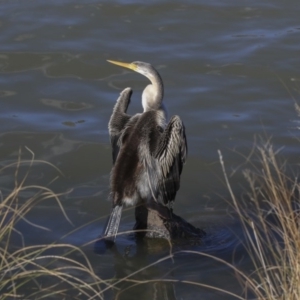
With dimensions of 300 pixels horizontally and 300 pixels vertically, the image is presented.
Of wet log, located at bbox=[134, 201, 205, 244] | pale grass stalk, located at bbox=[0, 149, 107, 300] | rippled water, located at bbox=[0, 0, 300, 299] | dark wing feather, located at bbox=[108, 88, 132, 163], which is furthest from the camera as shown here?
rippled water, located at bbox=[0, 0, 300, 299]

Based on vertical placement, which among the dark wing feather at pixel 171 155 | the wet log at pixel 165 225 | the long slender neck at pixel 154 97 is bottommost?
the wet log at pixel 165 225

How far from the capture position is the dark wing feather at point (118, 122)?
7.52 meters

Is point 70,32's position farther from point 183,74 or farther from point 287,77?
point 287,77

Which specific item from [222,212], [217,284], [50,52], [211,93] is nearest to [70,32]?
[50,52]

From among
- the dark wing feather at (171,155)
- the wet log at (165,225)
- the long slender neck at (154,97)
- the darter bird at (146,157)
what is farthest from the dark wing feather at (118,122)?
the wet log at (165,225)

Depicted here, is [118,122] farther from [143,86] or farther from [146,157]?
[143,86]

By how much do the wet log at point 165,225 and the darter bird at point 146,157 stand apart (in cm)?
10

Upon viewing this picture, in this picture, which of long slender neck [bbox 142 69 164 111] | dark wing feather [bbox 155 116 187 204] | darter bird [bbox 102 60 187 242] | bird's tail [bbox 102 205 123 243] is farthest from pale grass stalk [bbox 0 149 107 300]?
long slender neck [bbox 142 69 164 111]

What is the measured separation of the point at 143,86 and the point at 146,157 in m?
2.98

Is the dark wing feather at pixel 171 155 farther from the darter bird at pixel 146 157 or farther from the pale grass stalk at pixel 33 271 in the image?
the pale grass stalk at pixel 33 271

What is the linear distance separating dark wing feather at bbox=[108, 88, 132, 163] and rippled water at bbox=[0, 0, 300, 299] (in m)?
0.62

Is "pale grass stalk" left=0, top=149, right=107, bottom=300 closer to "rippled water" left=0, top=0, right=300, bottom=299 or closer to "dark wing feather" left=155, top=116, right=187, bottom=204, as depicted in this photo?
"rippled water" left=0, top=0, right=300, bottom=299

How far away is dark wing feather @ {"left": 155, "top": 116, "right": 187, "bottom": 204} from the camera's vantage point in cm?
716

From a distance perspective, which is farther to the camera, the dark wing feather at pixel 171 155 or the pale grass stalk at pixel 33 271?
the dark wing feather at pixel 171 155
